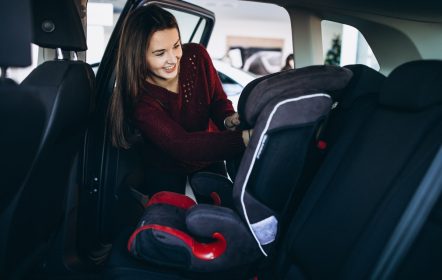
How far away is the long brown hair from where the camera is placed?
184 cm

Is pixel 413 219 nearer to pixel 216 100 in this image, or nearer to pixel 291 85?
pixel 291 85

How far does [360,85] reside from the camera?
58.4 inches

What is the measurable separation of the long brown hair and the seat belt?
1.16 meters

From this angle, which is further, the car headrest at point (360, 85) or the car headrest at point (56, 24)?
the car headrest at point (56, 24)

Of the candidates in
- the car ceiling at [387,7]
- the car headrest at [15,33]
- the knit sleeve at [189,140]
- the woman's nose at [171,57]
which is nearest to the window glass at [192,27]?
the car ceiling at [387,7]

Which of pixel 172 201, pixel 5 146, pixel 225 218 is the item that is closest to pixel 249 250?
pixel 225 218

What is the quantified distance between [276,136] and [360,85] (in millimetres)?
359

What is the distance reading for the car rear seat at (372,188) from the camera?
1.08m

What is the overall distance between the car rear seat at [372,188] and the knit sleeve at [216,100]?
76 cm

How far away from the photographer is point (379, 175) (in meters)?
1.19

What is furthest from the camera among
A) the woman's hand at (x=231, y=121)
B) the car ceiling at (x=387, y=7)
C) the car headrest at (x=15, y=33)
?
the woman's hand at (x=231, y=121)

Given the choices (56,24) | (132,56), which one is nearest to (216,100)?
(132,56)

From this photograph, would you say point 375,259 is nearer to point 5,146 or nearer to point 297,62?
point 5,146

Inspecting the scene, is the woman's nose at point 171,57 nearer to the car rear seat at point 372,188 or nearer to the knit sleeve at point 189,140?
the knit sleeve at point 189,140
